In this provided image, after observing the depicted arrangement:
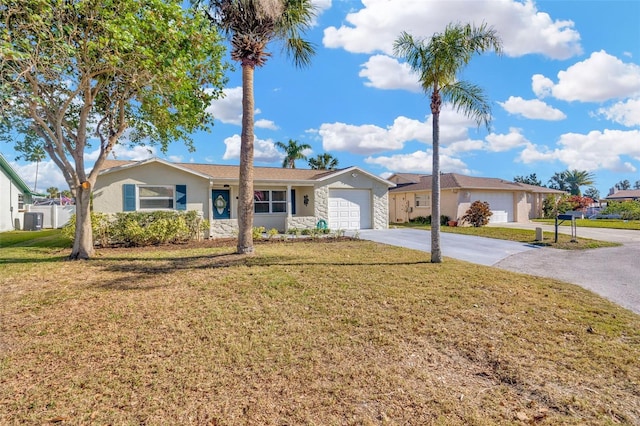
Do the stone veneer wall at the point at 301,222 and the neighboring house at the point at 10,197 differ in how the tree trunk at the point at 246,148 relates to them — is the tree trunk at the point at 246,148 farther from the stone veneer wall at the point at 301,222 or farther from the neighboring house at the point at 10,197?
the neighboring house at the point at 10,197

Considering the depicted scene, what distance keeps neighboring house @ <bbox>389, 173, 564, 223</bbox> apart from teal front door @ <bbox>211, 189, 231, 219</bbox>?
46.1 feet

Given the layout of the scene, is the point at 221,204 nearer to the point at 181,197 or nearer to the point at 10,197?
the point at 181,197

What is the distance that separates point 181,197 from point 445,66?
11.2 meters

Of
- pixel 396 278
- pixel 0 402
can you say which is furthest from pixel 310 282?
pixel 0 402

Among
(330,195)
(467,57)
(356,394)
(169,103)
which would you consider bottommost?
(356,394)

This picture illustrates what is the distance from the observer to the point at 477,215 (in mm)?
21250

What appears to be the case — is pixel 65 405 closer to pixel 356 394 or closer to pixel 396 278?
pixel 356 394

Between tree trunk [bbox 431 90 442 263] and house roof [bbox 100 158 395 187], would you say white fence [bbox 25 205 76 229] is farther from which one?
tree trunk [bbox 431 90 442 263]

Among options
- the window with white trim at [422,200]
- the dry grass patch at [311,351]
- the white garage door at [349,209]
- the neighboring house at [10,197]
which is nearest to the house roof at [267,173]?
the white garage door at [349,209]

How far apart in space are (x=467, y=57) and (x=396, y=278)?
6128 millimetres

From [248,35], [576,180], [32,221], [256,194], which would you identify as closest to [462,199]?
[256,194]

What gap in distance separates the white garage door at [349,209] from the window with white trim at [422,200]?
7214mm

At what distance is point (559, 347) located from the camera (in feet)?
13.7

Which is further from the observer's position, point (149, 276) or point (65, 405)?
point (149, 276)
